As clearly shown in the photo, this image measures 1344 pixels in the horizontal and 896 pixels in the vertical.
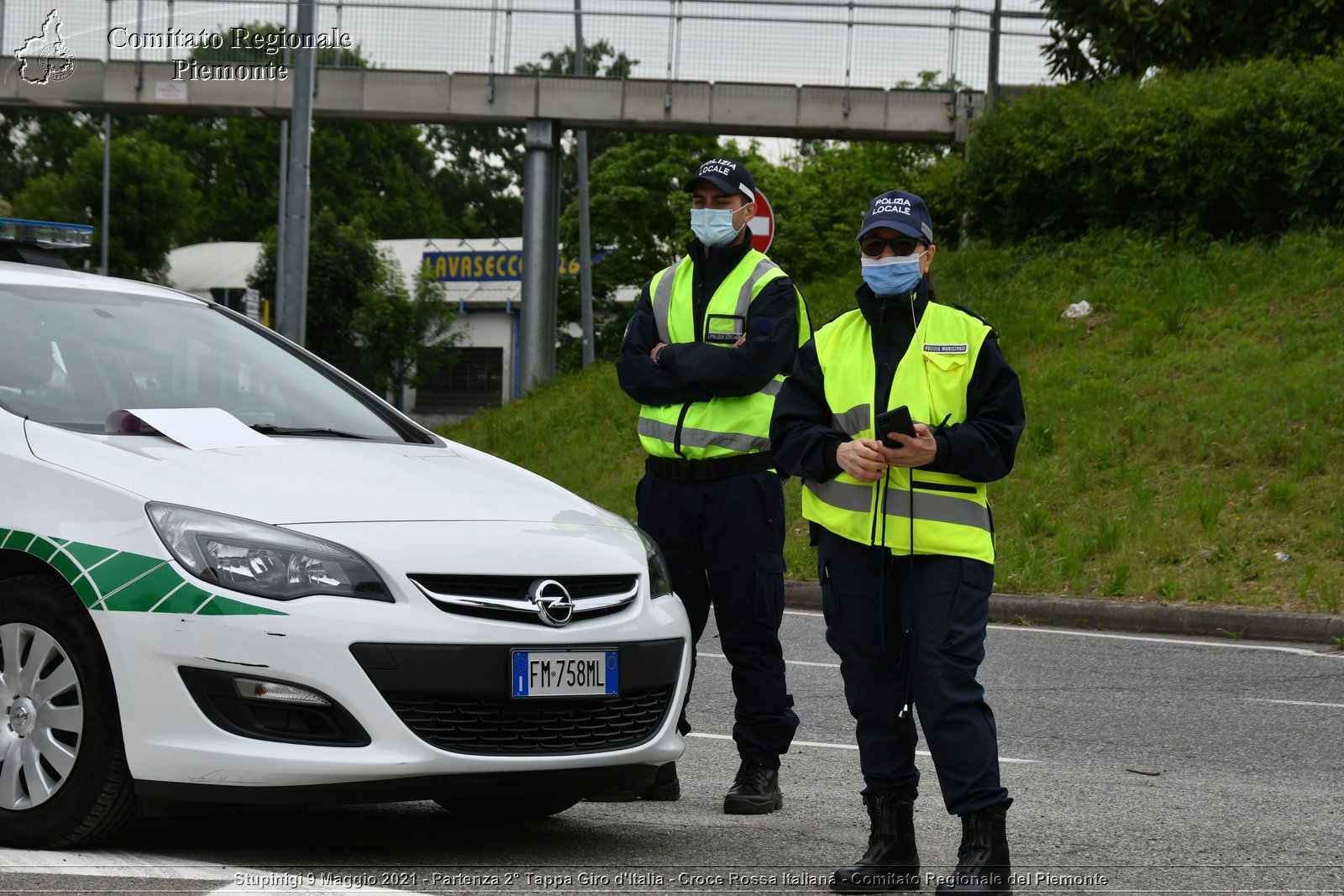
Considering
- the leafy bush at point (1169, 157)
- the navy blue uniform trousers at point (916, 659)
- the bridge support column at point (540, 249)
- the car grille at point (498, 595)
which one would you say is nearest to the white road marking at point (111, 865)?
the car grille at point (498, 595)

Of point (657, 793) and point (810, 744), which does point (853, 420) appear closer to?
point (657, 793)

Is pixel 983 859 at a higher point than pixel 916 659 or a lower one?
lower

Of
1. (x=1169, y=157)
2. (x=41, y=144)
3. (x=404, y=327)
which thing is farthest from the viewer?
(x=41, y=144)

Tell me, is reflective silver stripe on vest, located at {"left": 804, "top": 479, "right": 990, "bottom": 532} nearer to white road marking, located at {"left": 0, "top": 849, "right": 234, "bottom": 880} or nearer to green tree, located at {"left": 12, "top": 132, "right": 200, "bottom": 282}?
white road marking, located at {"left": 0, "top": 849, "right": 234, "bottom": 880}

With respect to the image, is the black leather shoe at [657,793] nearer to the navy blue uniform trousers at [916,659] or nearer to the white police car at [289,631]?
the white police car at [289,631]

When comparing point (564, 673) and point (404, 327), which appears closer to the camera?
point (564, 673)

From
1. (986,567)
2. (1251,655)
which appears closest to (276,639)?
(986,567)

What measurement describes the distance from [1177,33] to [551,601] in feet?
65.6

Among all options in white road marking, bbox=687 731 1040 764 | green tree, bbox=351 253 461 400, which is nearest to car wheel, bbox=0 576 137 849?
white road marking, bbox=687 731 1040 764

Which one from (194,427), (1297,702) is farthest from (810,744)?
(194,427)

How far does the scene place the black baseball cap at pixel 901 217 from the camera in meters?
4.39

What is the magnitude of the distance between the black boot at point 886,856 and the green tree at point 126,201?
5546cm

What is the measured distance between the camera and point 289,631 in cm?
399

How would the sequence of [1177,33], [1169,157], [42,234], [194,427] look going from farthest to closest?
[1177,33] → [1169,157] → [42,234] → [194,427]
